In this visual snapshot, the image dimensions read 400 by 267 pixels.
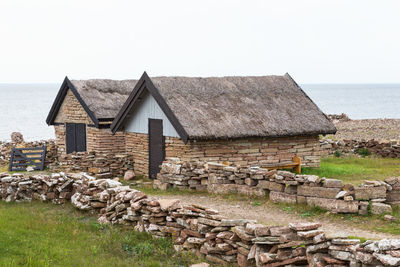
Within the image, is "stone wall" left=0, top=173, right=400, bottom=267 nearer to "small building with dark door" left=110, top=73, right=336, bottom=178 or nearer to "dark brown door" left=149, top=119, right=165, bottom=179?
"small building with dark door" left=110, top=73, right=336, bottom=178

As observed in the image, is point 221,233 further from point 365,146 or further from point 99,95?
A: point 365,146

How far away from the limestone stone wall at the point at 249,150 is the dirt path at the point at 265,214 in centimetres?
439

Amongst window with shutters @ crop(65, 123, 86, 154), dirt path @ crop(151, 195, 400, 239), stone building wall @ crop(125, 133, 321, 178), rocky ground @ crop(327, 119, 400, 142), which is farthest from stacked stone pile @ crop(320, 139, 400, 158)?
dirt path @ crop(151, 195, 400, 239)

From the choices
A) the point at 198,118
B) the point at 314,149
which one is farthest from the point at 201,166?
the point at 314,149

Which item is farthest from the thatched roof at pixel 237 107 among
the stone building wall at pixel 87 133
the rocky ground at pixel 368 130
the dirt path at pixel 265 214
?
the rocky ground at pixel 368 130

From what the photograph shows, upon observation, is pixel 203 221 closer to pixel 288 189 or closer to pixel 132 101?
pixel 288 189

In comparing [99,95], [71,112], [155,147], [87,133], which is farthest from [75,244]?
[71,112]

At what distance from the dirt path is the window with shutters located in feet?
42.2

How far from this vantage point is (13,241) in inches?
455

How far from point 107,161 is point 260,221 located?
1265cm

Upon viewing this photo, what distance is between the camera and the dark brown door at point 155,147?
21219 millimetres

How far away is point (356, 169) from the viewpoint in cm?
2253

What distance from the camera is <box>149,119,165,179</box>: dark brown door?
21.2m

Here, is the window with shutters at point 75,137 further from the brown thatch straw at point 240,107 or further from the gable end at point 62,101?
the brown thatch straw at point 240,107
